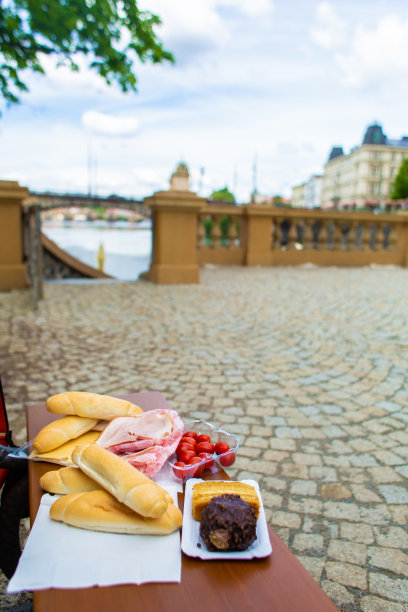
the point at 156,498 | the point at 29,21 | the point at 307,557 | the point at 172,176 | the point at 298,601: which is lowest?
the point at 307,557

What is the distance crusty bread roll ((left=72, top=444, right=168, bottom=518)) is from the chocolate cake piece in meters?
0.12

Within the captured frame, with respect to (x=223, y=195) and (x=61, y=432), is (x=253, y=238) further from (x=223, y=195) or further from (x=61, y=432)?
(x=223, y=195)

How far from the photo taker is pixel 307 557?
2141 millimetres

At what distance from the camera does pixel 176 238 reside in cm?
986

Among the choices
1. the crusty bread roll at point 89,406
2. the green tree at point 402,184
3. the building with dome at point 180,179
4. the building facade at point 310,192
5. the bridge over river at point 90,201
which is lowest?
the crusty bread roll at point 89,406

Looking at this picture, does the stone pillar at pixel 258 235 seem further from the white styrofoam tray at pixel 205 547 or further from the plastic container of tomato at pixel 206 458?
the white styrofoam tray at pixel 205 547

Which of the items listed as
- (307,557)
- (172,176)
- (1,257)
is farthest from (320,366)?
(172,176)

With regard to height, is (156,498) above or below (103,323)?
above

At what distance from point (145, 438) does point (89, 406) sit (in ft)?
0.94

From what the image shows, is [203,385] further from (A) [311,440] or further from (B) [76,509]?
(B) [76,509]

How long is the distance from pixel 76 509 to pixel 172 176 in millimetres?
11056

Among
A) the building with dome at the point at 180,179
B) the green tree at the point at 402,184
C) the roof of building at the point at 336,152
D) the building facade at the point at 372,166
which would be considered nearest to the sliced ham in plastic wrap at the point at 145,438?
the building with dome at the point at 180,179

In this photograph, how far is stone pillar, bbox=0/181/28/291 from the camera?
852cm

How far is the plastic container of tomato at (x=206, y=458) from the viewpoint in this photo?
1498 millimetres
